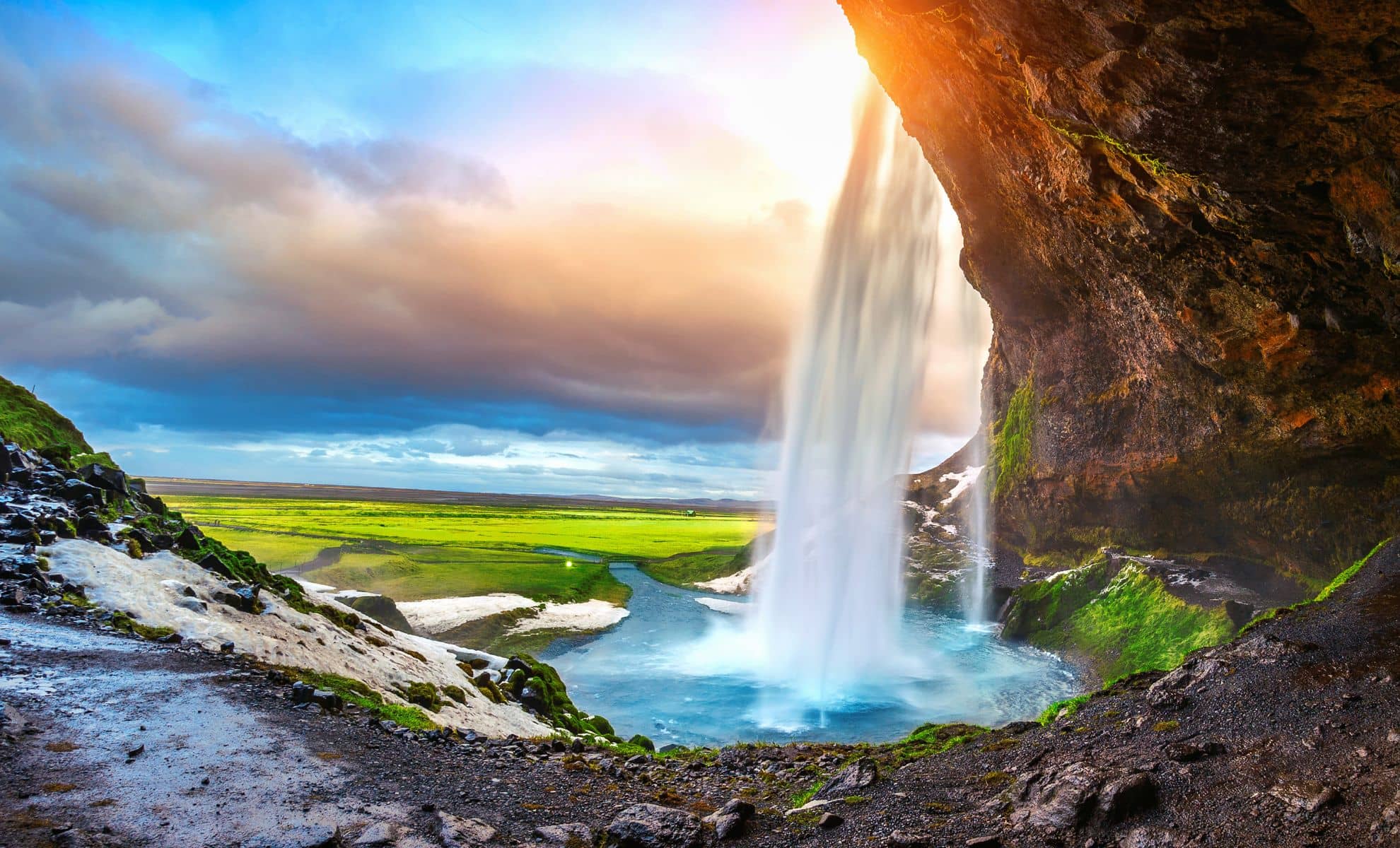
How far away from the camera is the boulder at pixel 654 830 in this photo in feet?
28.1

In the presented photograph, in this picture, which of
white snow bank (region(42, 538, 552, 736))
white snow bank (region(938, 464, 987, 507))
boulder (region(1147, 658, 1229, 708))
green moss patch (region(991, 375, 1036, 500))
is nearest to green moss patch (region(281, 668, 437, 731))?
white snow bank (region(42, 538, 552, 736))

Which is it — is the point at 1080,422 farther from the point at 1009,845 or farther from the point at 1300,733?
the point at 1009,845

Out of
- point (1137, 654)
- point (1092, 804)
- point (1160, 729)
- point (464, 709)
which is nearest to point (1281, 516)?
point (1137, 654)

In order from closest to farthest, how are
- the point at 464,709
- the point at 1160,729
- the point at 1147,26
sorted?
the point at 1160,729 < the point at 1147,26 < the point at 464,709

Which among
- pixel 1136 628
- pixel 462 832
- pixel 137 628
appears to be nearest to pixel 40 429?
pixel 137 628

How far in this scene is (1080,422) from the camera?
4053 cm

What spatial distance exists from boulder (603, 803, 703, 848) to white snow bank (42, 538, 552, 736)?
712 centimetres

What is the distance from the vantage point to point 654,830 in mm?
8734

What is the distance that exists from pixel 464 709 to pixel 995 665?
27.6 metres

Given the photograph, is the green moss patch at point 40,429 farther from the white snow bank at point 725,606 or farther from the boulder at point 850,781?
the white snow bank at point 725,606

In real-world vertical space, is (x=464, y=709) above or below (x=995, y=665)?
above

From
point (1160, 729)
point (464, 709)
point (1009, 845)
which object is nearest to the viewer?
point (1009, 845)

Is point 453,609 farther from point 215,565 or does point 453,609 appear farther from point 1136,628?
point 1136,628

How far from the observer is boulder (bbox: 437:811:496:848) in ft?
26.5
